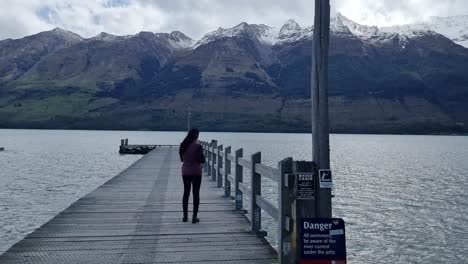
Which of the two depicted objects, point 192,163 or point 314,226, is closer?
point 314,226

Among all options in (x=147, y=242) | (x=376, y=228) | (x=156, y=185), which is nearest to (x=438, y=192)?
(x=376, y=228)

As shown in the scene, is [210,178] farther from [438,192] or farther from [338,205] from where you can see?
[438,192]

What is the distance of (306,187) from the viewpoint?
7.95m

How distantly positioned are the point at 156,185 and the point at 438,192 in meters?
28.7

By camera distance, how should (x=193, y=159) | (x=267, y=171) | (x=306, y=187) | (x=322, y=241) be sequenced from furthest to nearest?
(x=193, y=159)
(x=267, y=171)
(x=306, y=187)
(x=322, y=241)

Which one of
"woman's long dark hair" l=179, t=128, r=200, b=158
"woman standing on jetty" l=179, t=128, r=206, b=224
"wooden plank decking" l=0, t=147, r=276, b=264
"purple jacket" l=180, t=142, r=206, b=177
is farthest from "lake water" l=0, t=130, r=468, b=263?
"woman's long dark hair" l=179, t=128, r=200, b=158

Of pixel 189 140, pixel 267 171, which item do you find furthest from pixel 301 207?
pixel 189 140

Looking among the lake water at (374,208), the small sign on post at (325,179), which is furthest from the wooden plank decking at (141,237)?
the lake water at (374,208)

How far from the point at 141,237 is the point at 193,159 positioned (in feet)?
8.21

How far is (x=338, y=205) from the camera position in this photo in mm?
33719

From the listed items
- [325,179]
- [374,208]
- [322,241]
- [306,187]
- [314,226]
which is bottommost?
[374,208]

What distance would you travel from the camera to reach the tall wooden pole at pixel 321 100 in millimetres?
7898

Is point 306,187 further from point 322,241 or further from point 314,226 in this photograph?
point 322,241

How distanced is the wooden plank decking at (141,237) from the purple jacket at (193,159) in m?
1.19
